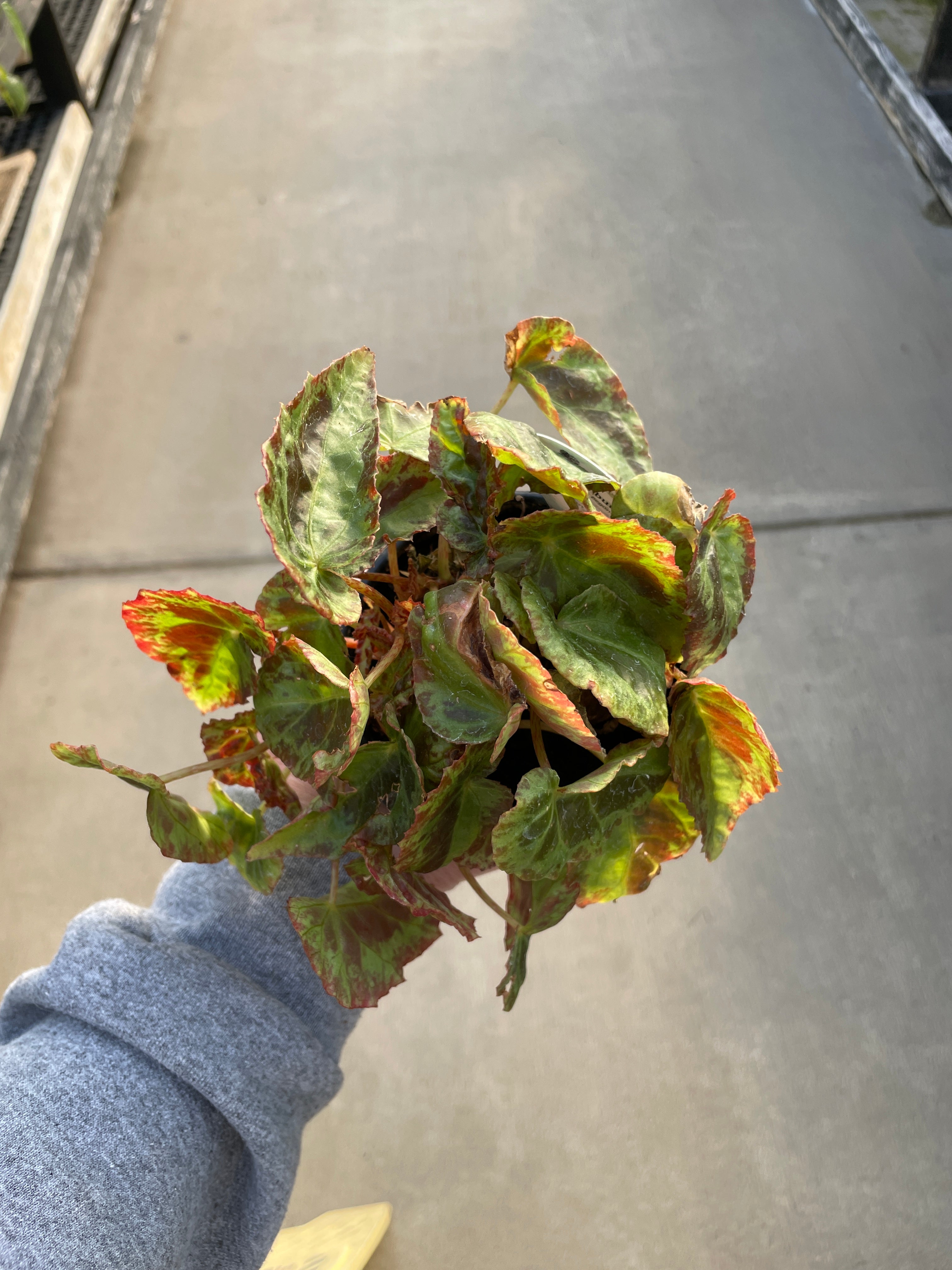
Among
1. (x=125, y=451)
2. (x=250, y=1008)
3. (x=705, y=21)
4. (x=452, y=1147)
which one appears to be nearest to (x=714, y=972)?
(x=452, y=1147)

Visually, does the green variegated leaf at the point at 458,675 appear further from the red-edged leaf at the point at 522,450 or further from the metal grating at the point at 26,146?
the metal grating at the point at 26,146

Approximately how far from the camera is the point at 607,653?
0.37 m

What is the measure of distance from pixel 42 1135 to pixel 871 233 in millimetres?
1531

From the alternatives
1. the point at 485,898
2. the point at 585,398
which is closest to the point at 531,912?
the point at 485,898

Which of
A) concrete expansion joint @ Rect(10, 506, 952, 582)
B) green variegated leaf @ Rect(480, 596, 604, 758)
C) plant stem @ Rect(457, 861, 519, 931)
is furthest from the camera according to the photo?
concrete expansion joint @ Rect(10, 506, 952, 582)

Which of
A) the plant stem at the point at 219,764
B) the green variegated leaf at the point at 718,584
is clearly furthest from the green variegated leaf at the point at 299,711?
the green variegated leaf at the point at 718,584

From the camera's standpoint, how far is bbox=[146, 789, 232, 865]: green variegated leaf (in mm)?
390

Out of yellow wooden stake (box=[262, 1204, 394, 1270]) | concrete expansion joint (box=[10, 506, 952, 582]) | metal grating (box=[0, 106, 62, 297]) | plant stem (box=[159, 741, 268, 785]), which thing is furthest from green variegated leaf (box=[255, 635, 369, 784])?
metal grating (box=[0, 106, 62, 297])

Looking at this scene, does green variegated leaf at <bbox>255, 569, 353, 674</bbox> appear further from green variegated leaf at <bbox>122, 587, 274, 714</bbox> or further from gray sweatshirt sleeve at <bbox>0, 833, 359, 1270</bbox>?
gray sweatshirt sleeve at <bbox>0, 833, 359, 1270</bbox>

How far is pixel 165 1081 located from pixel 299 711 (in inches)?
9.3

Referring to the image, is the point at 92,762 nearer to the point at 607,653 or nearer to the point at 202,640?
the point at 202,640

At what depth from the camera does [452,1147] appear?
81 centimetres

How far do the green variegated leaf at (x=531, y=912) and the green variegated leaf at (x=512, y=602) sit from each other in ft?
0.38

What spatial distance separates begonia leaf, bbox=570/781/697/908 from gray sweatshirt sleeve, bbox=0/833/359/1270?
198 mm
